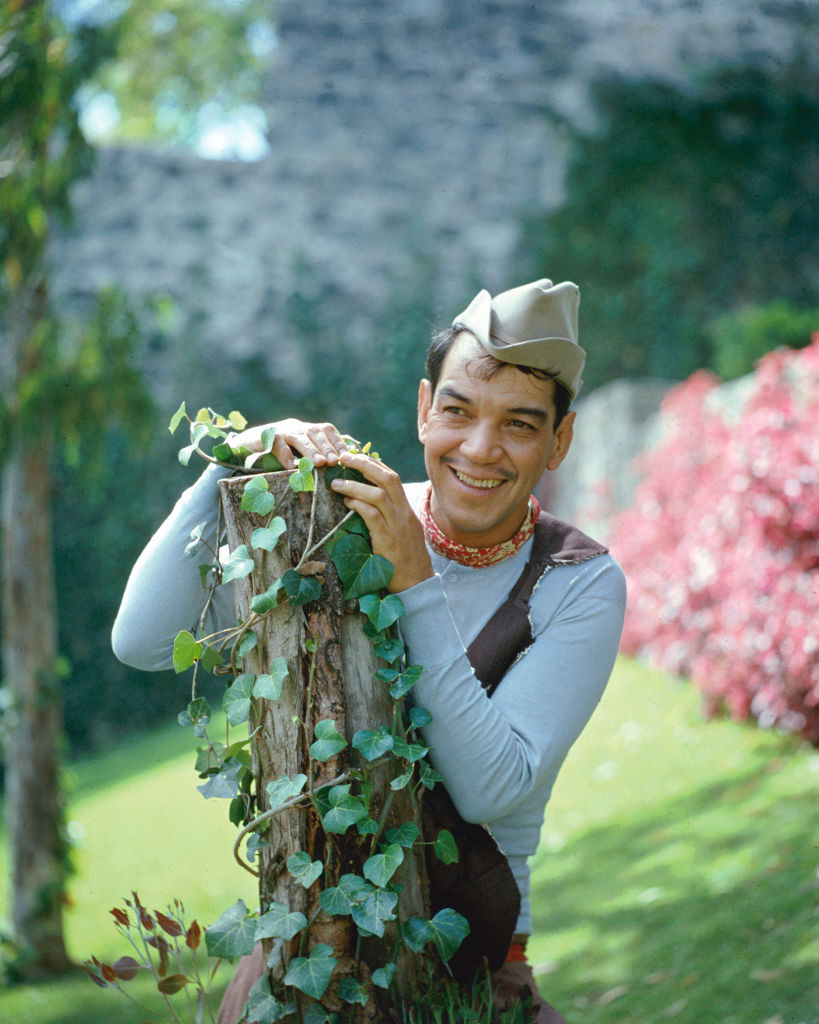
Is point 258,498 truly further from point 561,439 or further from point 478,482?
point 561,439

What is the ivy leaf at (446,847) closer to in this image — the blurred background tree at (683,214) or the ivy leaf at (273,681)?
the ivy leaf at (273,681)

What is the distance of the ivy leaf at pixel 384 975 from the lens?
56.9 inches

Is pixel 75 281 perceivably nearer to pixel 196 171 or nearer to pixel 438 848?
pixel 196 171

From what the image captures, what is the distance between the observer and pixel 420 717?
1.48 metres

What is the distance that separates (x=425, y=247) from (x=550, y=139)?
5.48 ft

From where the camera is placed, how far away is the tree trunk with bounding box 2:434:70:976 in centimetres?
450

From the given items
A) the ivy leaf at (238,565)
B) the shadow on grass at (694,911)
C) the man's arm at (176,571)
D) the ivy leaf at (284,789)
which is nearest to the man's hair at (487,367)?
the man's arm at (176,571)

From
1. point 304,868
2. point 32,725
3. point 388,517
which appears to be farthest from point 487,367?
point 32,725

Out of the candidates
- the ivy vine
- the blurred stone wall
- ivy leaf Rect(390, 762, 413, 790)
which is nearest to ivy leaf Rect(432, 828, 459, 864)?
the ivy vine

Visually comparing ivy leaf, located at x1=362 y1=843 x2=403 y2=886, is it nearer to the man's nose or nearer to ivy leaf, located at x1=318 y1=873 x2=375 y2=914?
ivy leaf, located at x1=318 y1=873 x2=375 y2=914

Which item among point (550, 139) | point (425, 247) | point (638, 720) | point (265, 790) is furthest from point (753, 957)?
point (550, 139)

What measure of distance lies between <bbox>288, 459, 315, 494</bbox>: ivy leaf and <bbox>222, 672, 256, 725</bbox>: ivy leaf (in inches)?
11.6

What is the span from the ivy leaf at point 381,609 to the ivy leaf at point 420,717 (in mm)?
130

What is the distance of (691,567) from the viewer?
5555mm
